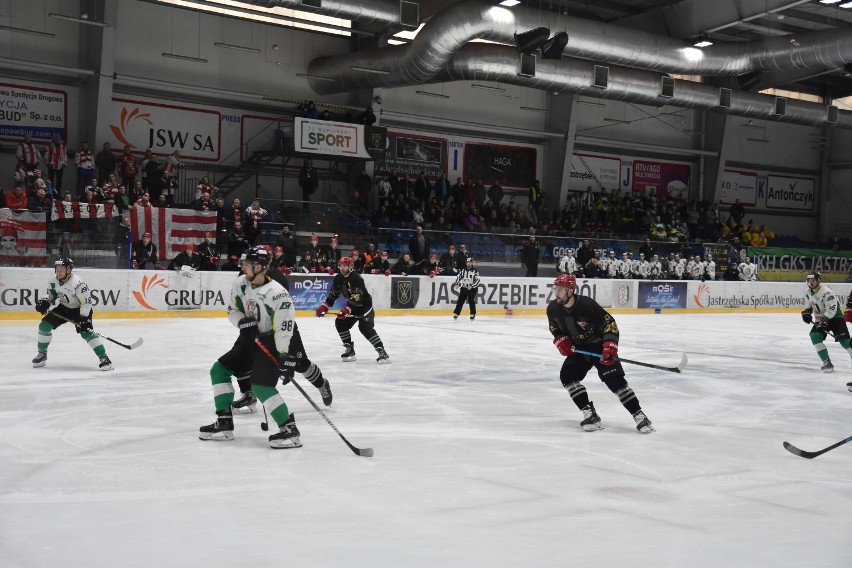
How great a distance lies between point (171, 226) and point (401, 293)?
196 inches

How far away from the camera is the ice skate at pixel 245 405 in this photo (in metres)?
6.94

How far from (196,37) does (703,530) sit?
21.4m

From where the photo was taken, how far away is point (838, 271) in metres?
28.6

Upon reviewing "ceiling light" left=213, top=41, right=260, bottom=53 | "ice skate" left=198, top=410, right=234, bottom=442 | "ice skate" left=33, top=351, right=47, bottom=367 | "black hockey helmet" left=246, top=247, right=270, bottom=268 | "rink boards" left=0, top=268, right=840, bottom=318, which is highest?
"ceiling light" left=213, top=41, right=260, bottom=53

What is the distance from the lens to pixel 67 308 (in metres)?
9.21

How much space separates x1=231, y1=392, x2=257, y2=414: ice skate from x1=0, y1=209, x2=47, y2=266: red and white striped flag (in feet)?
29.9

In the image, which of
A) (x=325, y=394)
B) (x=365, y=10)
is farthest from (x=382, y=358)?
(x=365, y=10)

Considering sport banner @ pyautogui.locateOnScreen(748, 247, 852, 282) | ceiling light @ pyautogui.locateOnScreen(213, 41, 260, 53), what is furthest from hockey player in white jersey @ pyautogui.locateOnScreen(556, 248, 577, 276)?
ceiling light @ pyautogui.locateOnScreen(213, 41, 260, 53)

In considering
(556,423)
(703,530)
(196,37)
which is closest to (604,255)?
(196,37)

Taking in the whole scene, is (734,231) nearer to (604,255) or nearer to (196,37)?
(604,255)

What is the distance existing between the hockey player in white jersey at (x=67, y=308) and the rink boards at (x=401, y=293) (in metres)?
5.57

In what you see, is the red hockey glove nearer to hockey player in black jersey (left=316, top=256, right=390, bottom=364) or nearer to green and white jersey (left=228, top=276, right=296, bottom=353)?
green and white jersey (left=228, top=276, right=296, bottom=353)

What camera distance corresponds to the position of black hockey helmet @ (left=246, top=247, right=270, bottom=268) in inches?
218

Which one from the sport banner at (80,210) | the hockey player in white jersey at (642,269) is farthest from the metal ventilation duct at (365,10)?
the hockey player in white jersey at (642,269)
